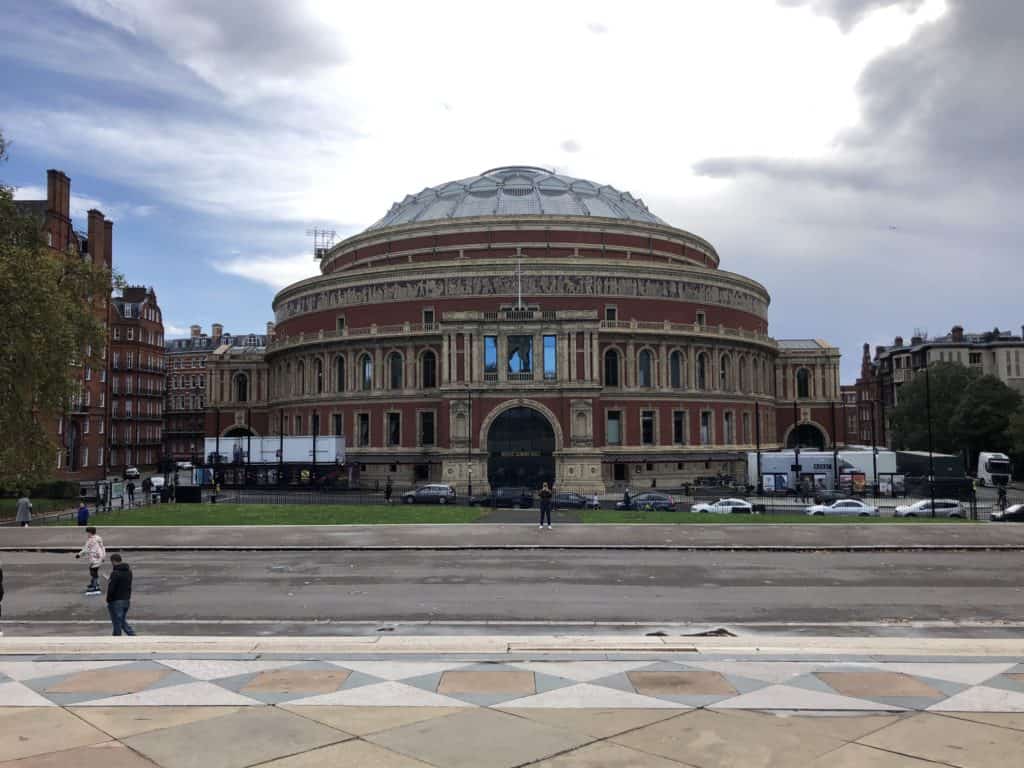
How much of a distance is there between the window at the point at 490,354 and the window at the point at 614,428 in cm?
1094

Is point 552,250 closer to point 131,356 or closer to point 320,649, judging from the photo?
point 131,356

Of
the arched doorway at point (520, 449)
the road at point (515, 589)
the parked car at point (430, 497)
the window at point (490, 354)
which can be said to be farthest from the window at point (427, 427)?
the road at point (515, 589)

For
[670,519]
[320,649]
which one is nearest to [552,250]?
[670,519]

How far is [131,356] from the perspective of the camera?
298 ft

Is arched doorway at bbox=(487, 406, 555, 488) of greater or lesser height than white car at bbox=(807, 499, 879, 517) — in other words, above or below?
above

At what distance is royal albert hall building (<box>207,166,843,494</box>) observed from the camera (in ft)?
192

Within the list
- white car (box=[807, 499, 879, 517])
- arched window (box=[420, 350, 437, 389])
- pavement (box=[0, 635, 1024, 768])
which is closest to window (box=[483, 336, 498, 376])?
arched window (box=[420, 350, 437, 389])

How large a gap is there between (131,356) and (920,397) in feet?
273

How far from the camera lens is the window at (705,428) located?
223 feet

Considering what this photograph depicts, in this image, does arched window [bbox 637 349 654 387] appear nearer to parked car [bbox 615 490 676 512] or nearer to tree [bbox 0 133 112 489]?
parked car [bbox 615 490 676 512]

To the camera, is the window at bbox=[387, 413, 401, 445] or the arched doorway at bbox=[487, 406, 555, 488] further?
the window at bbox=[387, 413, 401, 445]

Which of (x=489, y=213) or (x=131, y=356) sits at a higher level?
(x=489, y=213)

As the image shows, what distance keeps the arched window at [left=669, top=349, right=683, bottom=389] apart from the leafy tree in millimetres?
33142

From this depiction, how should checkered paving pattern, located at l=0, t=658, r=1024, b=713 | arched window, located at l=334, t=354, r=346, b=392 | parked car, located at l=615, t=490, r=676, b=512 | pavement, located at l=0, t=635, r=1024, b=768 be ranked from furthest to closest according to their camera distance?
arched window, located at l=334, t=354, r=346, b=392
parked car, located at l=615, t=490, r=676, b=512
checkered paving pattern, located at l=0, t=658, r=1024, b=713
pavement, located at l=0, t=635, r=1024, b=768
